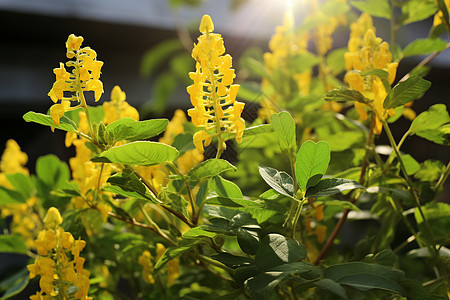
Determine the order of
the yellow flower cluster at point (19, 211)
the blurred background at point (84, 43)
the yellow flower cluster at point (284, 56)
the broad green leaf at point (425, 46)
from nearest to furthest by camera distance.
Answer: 1. the broad green leaf at point (425, 46)
2. the yellow flower cluster at point (19, 211)
3. the yellow flower cluster at point (284, 56)
4. the blurred background at point (84, 43)

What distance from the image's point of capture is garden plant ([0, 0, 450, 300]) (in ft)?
1.07

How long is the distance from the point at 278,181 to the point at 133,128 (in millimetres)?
113

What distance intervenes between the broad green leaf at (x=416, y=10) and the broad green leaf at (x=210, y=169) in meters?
0.34

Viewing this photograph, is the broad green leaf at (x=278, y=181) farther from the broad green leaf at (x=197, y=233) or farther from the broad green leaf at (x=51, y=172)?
the broad green leaf at (x=51, y=172)

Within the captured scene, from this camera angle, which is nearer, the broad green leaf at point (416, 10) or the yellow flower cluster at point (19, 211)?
the broad green leaf at point (416, 10)

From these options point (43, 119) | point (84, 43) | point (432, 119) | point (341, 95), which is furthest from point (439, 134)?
point (84, 43)

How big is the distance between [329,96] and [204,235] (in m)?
0.14

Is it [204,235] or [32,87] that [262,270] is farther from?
[32,87]

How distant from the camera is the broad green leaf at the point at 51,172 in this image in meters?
0.58

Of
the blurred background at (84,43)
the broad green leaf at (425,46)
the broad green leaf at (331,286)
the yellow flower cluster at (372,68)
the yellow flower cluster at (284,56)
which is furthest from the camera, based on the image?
the blurred background at (84,43)

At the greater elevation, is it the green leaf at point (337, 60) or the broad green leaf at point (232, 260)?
the green leaf at point (337, 60)

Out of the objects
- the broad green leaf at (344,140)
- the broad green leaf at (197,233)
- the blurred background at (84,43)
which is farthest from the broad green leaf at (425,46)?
the blurred background at (84,43)

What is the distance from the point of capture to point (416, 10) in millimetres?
538

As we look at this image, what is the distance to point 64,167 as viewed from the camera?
1.96 feet
